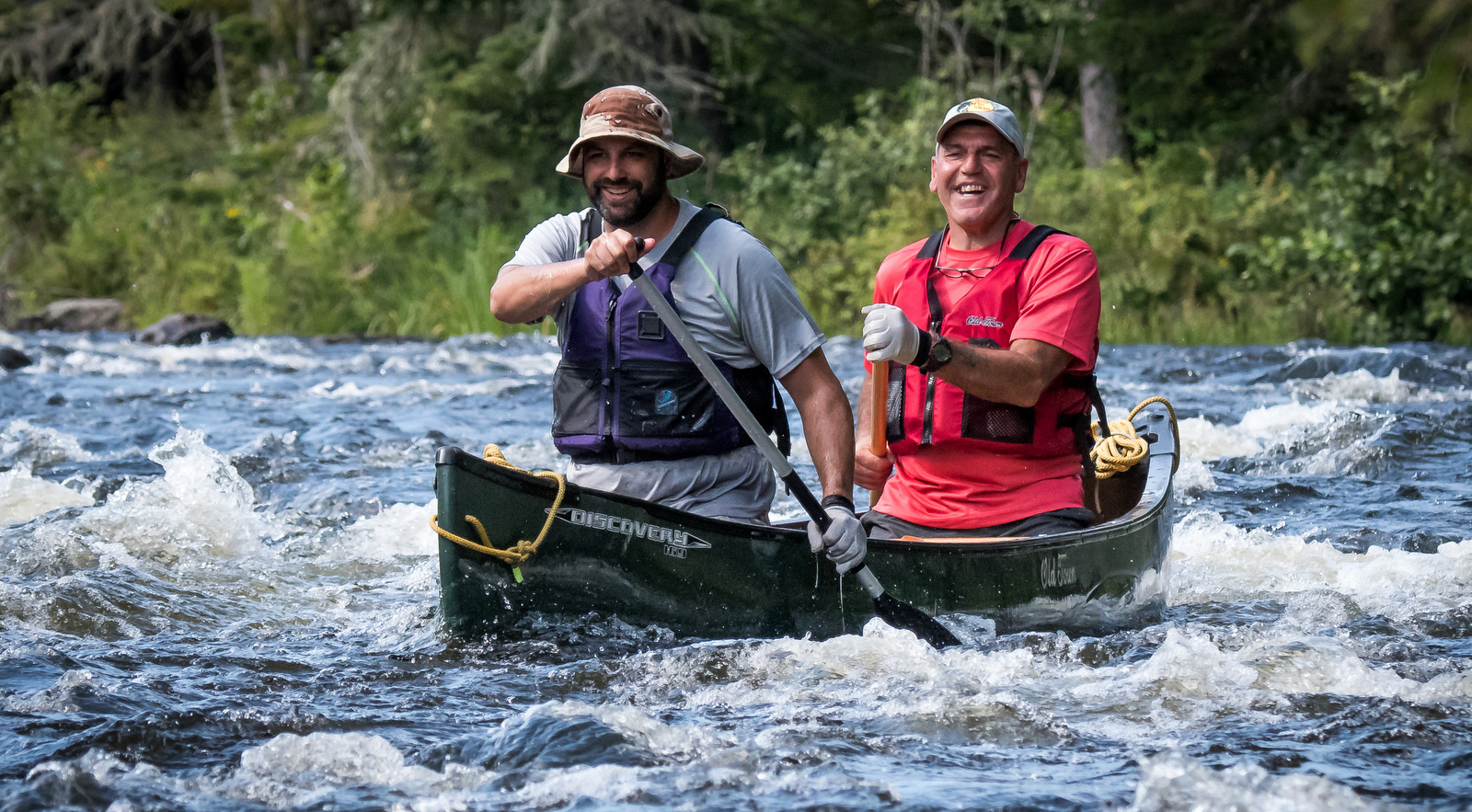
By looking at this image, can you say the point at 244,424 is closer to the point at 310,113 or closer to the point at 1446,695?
the point at 1446,695

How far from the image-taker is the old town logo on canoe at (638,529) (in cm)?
370

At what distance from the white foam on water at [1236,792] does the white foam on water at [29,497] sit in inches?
187

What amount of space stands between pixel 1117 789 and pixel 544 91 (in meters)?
16.7

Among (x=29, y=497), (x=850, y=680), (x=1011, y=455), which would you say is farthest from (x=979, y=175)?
(x=29, y=497)

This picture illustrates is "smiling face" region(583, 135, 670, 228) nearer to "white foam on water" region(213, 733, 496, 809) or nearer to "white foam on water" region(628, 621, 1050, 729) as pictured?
"white foam on water" region(628, 621, 1050, 729)

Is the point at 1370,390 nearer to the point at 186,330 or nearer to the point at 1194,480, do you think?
the point at 1194,480

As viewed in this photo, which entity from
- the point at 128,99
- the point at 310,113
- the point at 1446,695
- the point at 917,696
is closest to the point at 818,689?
the point at 917,696

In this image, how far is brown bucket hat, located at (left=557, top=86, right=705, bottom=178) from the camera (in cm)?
375

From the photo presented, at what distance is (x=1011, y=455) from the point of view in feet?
13.6

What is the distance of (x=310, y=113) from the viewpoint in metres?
22.7

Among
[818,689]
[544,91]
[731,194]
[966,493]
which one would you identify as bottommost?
[818,689]

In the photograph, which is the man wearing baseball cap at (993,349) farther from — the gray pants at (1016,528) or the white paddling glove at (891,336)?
the white paddling glove at (891,336)

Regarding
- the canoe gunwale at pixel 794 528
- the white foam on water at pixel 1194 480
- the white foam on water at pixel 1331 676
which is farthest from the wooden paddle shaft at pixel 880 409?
the white foam on water at pixel 1194 480

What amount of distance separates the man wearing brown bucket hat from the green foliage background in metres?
9.19
